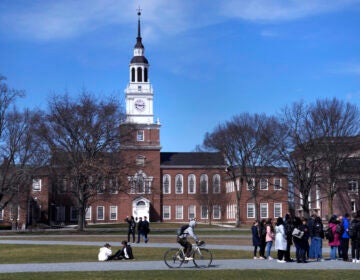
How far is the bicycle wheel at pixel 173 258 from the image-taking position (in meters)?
20.3

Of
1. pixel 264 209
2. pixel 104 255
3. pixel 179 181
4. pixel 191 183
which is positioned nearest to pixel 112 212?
pixel 179 181

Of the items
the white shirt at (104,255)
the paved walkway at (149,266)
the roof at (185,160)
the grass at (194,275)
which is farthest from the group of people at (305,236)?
the roof at (185,160)

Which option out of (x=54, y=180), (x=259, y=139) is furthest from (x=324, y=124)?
(x=54, y=180)

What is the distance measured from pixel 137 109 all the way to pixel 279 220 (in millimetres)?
66376

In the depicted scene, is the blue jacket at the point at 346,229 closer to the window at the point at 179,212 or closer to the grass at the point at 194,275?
the grass at the point at 194,275

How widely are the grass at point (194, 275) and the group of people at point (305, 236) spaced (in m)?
2.94

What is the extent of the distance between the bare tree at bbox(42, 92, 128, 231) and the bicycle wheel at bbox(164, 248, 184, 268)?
2914 cm

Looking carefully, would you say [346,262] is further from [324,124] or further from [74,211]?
[74,211]

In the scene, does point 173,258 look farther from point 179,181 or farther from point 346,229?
point 179,181

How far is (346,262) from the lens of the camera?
22531mm

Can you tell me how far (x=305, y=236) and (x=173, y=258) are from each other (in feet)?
16.9

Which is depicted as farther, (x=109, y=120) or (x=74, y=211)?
(x=74, y=211)

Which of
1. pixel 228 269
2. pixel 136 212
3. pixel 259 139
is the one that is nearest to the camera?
pixel 228 269

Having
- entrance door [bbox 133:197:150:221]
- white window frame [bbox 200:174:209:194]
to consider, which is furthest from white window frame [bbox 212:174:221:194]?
entrance door [bbox 133:197:150:221]
